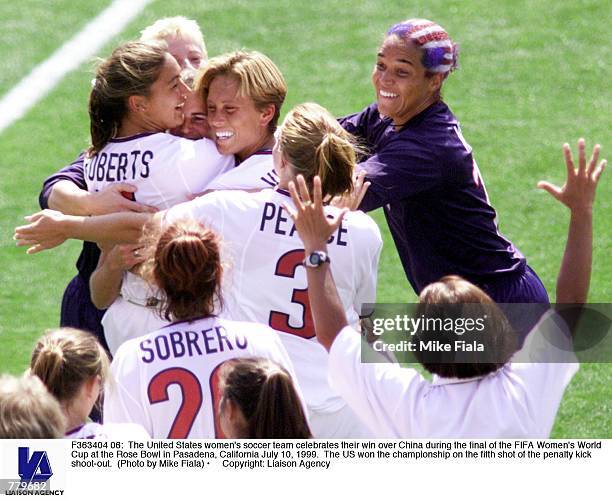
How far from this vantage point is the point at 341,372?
3.44 m

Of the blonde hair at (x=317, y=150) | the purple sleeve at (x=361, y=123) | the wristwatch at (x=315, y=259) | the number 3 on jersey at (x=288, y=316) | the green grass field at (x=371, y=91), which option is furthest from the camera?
the green grass field at (x=371, y=91)

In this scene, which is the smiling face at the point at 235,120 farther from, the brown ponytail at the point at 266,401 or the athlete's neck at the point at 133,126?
the brown ponytail at the point at 266,401

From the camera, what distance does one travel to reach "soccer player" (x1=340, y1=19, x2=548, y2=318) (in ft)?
15.4

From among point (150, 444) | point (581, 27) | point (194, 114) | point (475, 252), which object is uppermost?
point (581, 27)

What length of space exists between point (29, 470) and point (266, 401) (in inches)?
33.1

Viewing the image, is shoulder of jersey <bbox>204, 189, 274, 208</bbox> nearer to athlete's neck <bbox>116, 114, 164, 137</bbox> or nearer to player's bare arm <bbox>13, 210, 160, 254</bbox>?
player's bare arm <bbox>13, 210, 160, 254</bbox>

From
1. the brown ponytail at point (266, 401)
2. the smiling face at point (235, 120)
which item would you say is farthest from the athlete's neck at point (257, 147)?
the brown ponytail at point (266, 401)

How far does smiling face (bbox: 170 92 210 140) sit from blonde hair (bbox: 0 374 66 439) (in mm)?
1858

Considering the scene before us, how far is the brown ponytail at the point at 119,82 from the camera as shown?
4.59m

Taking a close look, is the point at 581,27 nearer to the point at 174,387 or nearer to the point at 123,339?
the point at 123,339

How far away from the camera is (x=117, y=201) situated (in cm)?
453

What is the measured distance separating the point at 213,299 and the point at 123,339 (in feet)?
4.20

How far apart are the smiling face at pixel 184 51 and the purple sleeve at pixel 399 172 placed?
1138 millimetres

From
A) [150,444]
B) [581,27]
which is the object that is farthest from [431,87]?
[581,27]
